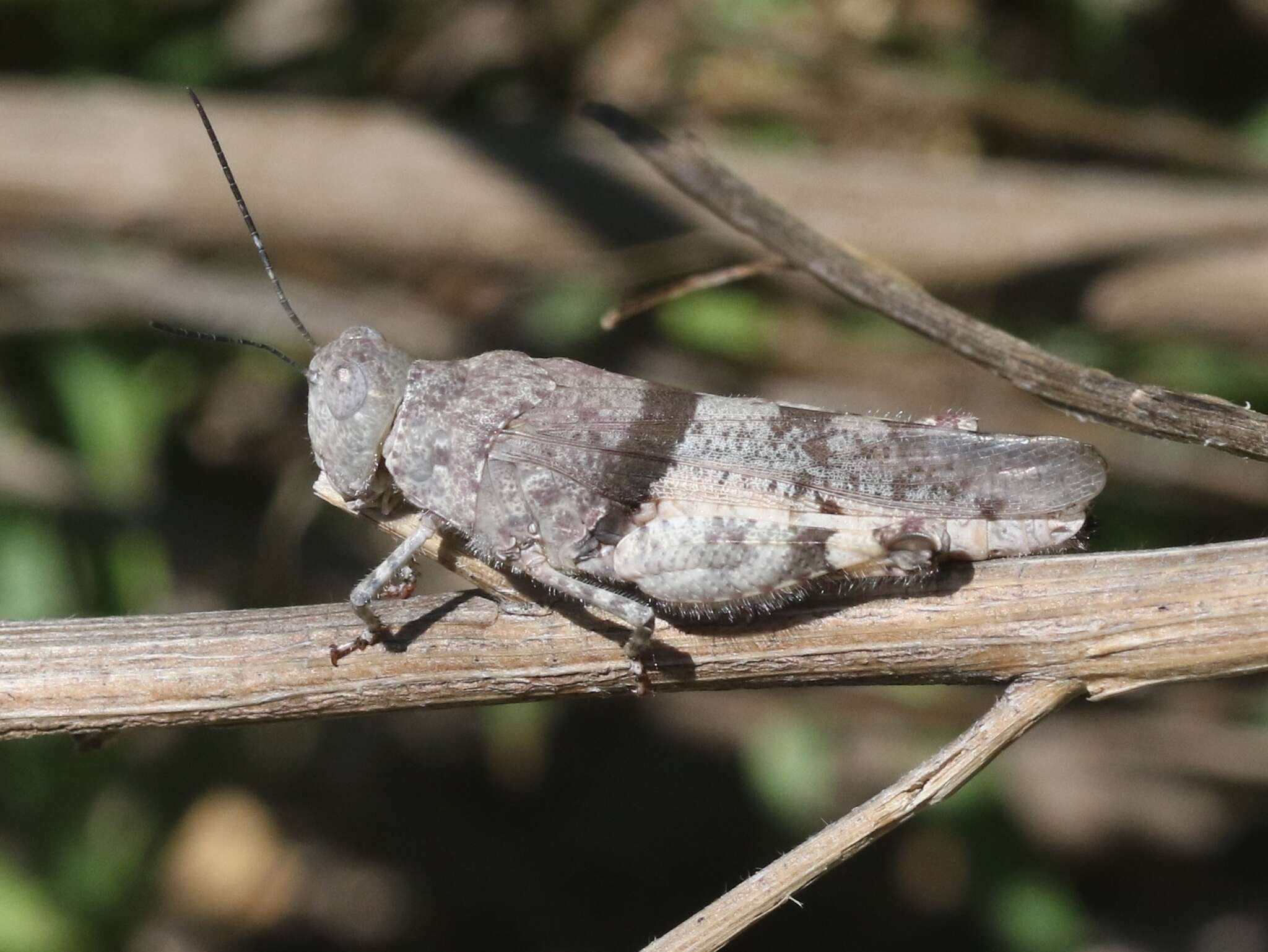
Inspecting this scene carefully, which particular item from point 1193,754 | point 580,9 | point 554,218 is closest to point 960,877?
point 1193,754

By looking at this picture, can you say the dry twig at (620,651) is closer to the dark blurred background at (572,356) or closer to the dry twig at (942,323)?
the dry twig at (942,323)

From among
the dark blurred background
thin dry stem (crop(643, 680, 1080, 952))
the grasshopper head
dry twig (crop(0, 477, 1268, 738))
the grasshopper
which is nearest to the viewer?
thin dry stem (crop(643, 680, 1080, 952))

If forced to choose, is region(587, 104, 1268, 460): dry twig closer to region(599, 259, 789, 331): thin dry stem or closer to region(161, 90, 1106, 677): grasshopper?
region(599, 259, 789, 331): thin dry stem

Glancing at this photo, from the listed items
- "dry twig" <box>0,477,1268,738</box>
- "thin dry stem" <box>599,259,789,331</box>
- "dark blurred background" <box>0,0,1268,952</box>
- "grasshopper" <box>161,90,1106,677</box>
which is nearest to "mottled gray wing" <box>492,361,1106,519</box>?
"grasshopper" <box>161,90,1106,677</box>

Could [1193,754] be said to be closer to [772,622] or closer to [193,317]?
[772,622]

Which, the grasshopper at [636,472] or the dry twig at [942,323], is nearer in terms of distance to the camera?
the dry twig at [942,323]

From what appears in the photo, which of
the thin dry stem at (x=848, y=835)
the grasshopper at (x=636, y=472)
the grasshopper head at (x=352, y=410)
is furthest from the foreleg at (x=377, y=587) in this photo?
the thin dry stem at (x=848, y=835)
